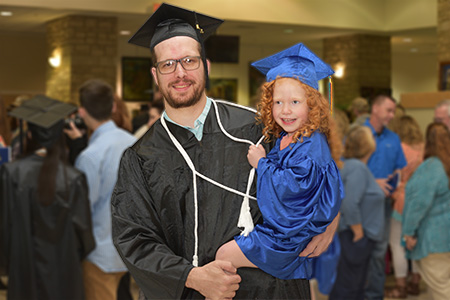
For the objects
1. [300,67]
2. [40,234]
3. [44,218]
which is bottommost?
[40,234]

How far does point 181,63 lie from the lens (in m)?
2.18

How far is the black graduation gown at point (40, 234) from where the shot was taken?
3938 millimetres

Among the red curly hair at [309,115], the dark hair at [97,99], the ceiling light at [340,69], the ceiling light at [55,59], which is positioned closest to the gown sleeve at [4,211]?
the dark hair at [97,99]

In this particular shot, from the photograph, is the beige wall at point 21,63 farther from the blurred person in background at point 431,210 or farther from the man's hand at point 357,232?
the blurred person in background at point 431,210

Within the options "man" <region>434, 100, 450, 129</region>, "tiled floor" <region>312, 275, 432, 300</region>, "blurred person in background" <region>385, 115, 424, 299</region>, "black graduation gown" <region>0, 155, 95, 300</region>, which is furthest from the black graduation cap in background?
"man" <region>434, 100, 450, 129</region>

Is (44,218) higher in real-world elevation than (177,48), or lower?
lower

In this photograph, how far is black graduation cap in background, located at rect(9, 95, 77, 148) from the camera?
3.92 metres

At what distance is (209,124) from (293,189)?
464mm

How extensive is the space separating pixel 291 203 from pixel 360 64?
44.2ft

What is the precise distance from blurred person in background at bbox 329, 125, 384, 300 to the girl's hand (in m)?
2.76

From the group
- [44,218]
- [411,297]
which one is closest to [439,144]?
[411,297]

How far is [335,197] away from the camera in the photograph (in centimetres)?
208

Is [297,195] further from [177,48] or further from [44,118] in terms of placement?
[44,118]

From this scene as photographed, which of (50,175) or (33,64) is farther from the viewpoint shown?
(33,64)
